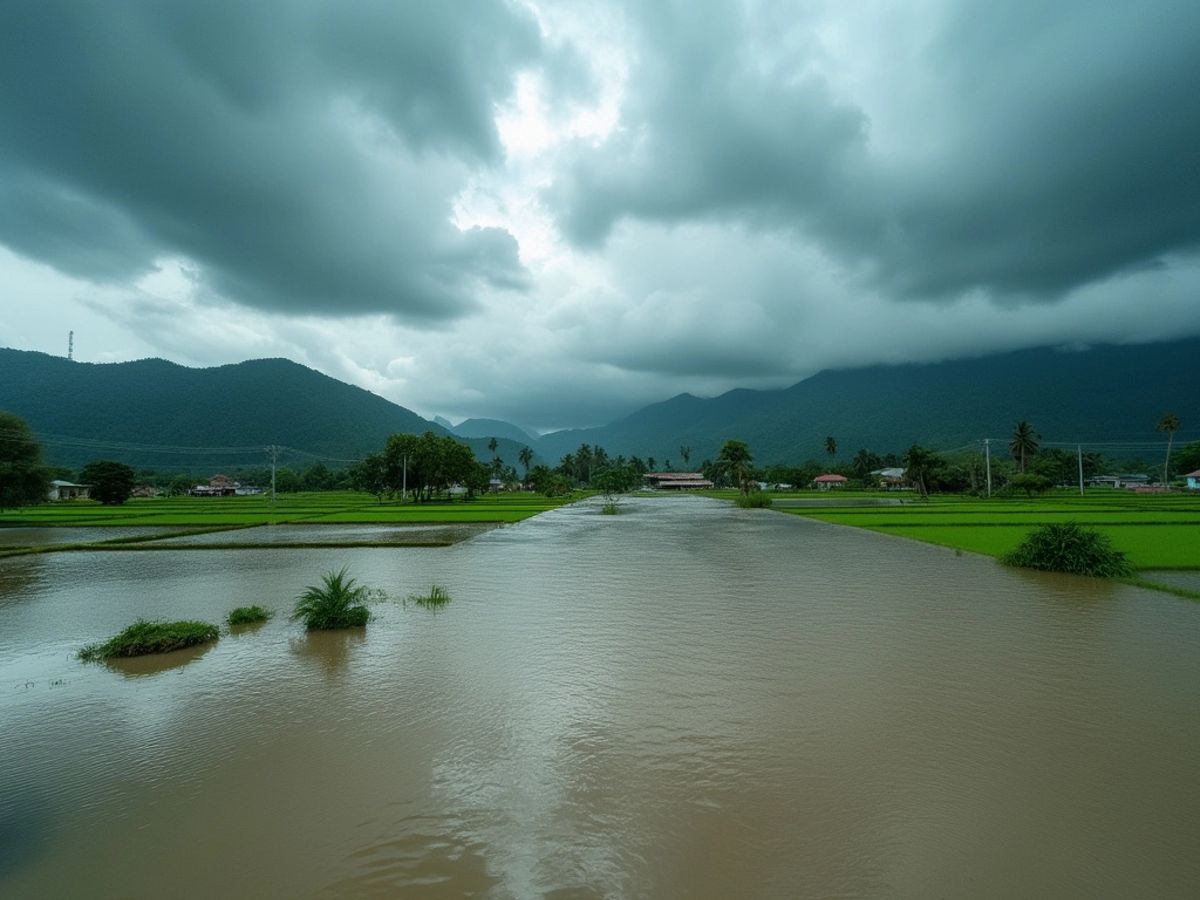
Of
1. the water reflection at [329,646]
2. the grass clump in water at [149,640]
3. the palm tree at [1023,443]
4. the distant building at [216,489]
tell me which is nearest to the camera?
the water reflection at [329,646]

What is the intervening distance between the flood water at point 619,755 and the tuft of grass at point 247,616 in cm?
90

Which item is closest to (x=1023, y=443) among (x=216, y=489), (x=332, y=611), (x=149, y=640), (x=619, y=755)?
(x=332, y=611)

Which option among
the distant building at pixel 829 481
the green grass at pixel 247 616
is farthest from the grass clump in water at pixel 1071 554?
the distant building at pixel 829 481

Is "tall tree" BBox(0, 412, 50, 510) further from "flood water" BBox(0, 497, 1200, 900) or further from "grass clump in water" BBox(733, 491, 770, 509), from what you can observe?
"grass clump in water" BBox(733, 491, 770, 509)

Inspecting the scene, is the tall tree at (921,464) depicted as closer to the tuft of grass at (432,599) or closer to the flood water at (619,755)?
the flood water at (619,755)


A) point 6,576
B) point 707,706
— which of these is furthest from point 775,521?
point 6,576

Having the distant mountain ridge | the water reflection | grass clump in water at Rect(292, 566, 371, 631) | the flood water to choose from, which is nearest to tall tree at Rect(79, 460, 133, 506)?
the flood water

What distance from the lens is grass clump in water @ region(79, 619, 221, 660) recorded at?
10281 mm

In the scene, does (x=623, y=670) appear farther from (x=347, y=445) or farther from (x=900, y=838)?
(x=347, y=445)

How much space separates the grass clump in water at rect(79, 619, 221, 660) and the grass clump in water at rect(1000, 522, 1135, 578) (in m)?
23.1

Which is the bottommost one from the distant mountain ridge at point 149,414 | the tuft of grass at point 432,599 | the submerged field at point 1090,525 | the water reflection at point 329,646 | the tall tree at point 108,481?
the submerged field at point 1090,525

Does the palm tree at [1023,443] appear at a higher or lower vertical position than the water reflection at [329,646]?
higher

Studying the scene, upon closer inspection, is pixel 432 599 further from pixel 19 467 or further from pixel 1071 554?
pixel 19 467

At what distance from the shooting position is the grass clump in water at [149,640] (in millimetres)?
10281
